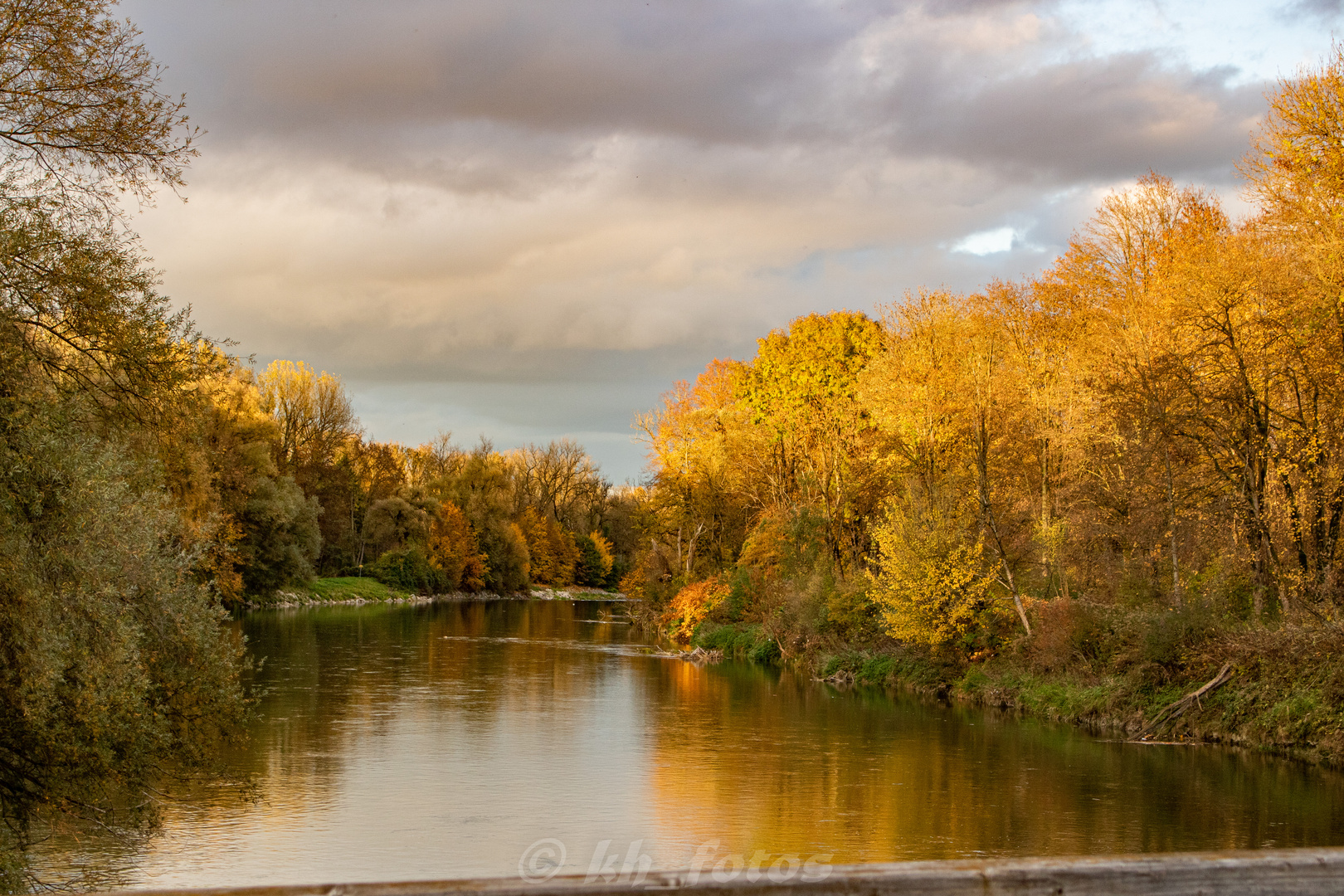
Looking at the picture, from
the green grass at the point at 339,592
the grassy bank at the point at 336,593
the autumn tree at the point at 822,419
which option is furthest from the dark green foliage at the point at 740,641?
the green grass at the point at 339,592

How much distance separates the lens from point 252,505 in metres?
54.0

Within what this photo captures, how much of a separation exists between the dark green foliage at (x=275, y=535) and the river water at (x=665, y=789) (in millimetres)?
24045

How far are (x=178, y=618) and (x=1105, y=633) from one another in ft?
64.3

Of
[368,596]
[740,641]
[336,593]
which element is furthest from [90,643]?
[368,596]

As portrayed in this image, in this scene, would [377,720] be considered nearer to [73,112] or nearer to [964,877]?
[73,112]

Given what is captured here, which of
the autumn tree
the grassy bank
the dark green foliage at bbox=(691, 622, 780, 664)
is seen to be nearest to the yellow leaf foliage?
the autumn tree

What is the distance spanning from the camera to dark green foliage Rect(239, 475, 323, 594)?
54688 millimetres

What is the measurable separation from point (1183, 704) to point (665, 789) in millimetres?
11124

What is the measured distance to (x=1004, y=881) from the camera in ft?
11.6

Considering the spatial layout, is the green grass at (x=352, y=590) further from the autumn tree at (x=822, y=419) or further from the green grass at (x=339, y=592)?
the autumn tree at (x=822, y=419)

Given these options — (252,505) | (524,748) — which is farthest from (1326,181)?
(252,505)

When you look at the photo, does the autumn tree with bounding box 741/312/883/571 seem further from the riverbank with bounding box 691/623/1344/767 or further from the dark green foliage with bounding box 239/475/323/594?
the dark green foliage with bounding box 239/475/323/594

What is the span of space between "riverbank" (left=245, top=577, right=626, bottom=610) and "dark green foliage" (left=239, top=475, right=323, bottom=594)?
3.88 feet

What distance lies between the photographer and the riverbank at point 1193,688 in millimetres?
20266
